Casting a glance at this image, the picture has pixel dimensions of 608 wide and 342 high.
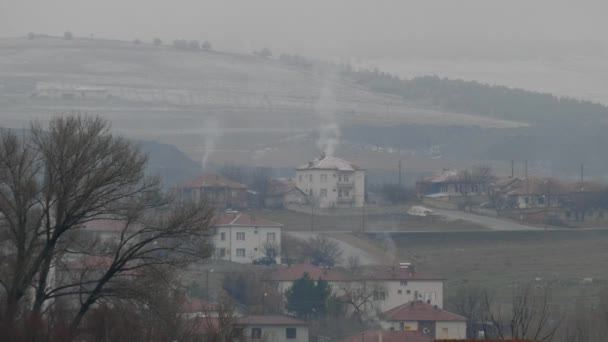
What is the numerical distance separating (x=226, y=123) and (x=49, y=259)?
77779mm

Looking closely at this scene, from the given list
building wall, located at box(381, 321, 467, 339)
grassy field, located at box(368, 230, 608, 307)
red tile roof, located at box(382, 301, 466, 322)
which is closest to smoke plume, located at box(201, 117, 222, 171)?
grassy field, located at box(368, 230, 608, 307)

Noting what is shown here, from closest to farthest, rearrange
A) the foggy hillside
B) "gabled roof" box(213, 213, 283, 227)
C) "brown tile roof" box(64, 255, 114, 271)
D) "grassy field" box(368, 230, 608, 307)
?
1. "brown tile roof" box(64, 255, 114, 271)
2. "grassy field" box(368, 230, 608, 307)
3. "gabled roof" box(213, 213, 283, 227)
4. the foggy hillside

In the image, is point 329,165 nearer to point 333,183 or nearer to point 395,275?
point 333,183

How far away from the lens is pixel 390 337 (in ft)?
87.9

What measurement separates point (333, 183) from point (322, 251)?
55.4 feet

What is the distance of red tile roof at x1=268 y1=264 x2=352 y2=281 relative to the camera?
120 ft

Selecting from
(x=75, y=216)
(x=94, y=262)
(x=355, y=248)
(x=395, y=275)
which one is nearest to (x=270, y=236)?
(x=355, y=248)

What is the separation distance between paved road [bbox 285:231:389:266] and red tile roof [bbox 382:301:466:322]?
9.32m

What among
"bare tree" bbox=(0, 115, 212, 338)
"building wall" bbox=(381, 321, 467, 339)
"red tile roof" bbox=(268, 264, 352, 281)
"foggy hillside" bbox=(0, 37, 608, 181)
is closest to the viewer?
"bare tree" bbox=(0, 115, 212, 338)

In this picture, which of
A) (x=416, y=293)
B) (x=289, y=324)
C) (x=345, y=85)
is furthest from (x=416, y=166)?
(x=289, y=324)

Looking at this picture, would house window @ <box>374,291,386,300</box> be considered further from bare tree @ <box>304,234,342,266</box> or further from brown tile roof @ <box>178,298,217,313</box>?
brown tile roof @ <box>178,298,217,313</box>

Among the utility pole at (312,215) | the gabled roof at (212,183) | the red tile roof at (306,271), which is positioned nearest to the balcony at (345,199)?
the utility pole at (312,215)

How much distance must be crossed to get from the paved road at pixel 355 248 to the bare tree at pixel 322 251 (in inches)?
8.5

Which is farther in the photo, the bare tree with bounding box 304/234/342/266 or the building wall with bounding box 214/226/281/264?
the building wall with bounding box 214/226/281/264
